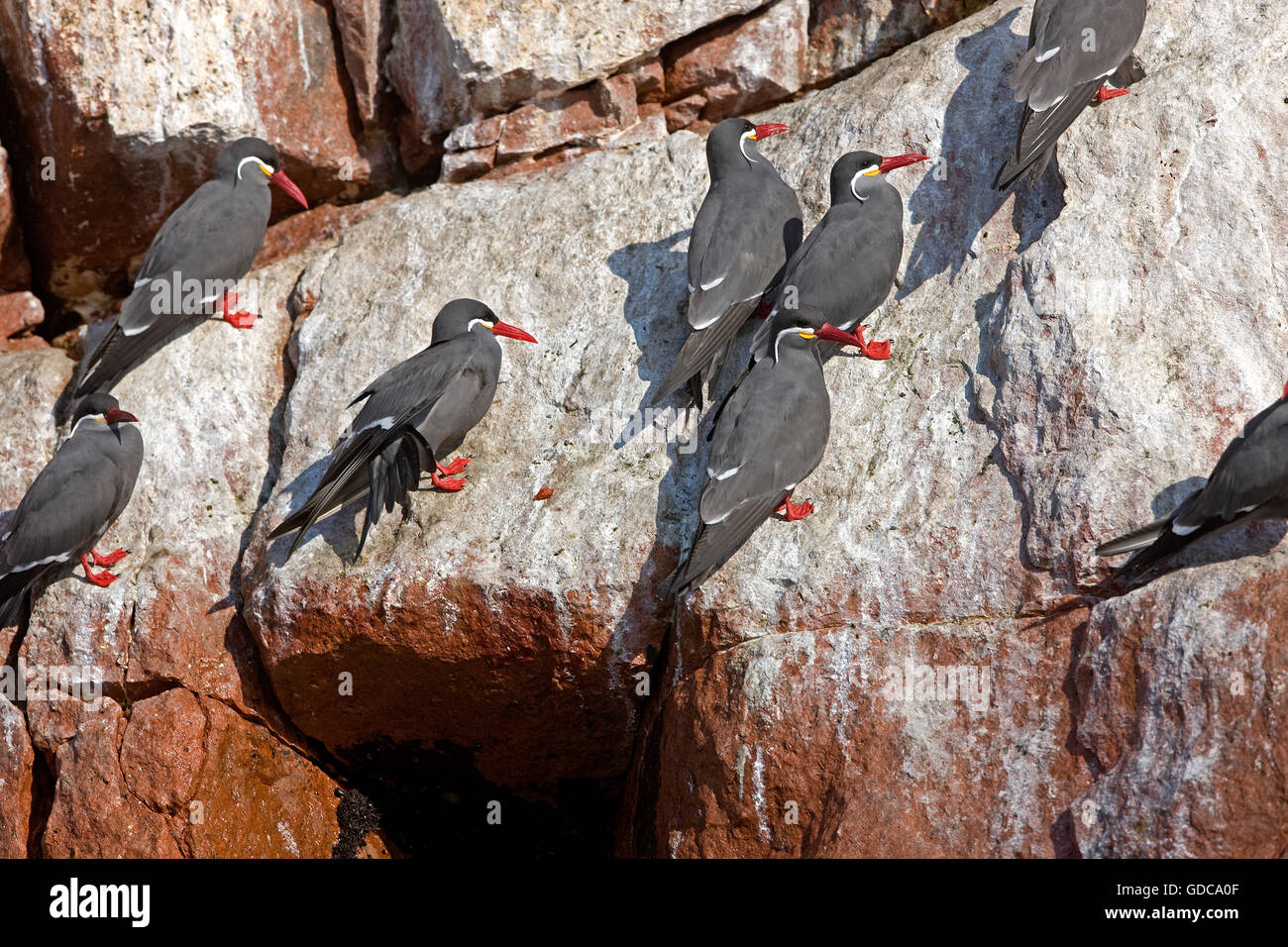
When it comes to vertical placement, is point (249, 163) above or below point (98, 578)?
above

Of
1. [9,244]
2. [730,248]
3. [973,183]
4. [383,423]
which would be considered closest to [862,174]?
[973,183]

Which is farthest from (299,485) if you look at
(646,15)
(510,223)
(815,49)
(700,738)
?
(815,49)

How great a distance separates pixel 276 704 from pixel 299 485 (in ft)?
4.08

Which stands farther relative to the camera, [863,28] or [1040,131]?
[863,28]

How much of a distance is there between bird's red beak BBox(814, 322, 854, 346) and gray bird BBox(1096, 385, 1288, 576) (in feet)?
5.87

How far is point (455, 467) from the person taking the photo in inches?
279

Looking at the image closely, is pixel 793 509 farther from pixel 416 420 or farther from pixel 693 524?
pixel 416 420

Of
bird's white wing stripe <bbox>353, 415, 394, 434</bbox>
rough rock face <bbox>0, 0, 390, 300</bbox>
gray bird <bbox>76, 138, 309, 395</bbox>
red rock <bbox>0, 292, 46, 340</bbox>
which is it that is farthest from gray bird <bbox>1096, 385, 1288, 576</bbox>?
red rock <bbox>0, 292, 46, 340</bbox>

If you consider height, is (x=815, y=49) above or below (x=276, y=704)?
above

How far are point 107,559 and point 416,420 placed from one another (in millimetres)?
2111

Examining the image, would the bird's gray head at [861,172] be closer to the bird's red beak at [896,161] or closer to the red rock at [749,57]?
the bird's red beak at [896,161]

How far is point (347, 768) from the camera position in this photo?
7.31 meters

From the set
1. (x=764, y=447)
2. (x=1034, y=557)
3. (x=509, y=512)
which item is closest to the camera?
(x=1034, y=557)

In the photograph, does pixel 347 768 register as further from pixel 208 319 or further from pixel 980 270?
pixel 980 270
